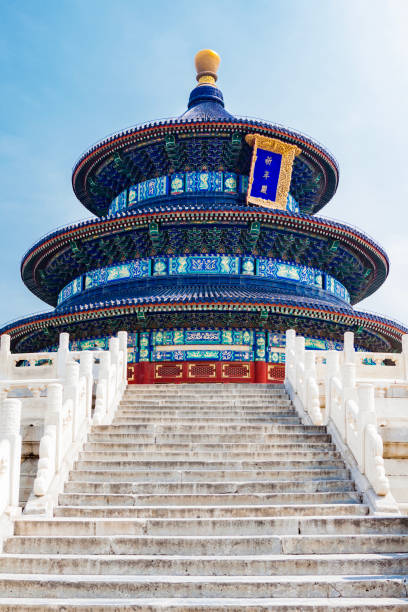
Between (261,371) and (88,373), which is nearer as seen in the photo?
(88,373)

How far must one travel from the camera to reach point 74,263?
86.7ft

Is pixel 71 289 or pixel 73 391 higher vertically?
pixel 71 289

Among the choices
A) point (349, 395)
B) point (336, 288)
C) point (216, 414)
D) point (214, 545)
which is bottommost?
point (214, 545)

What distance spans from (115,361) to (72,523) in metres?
6.81

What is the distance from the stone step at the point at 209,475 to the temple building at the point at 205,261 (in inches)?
415

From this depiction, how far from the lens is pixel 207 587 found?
697cm

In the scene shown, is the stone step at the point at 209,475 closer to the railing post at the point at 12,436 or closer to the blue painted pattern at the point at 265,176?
the railing post at the point at 12,436

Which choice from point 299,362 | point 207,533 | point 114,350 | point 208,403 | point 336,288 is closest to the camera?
point 207,533

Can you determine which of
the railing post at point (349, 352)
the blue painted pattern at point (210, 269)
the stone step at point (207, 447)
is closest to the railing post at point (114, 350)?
the stone step at point (207, 447)

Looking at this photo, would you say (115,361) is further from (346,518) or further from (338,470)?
(346,518)

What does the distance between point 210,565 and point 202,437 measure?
13.9 feet

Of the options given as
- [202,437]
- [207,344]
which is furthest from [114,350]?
[207,344]

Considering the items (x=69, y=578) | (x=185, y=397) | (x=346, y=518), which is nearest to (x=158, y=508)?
(x=69, y=578)

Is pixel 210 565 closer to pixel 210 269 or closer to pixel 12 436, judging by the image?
pixel 12 436
